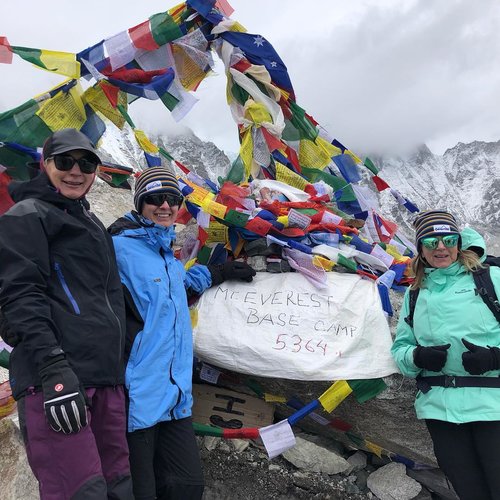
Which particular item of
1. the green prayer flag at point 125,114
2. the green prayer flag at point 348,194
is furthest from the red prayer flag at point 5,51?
the green prayer flag at point 348,194

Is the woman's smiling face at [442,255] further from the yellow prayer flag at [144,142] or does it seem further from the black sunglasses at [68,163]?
the yellow prayer flag at [144,142]

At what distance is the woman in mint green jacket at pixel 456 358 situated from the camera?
9.47ft

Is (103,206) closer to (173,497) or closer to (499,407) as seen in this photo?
(173,497)

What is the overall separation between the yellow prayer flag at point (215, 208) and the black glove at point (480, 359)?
7.93 feet

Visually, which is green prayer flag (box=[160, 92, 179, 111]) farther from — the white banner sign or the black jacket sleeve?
the black jacket sleeve

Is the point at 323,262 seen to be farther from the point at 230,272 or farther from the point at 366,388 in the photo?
the point at 366,388

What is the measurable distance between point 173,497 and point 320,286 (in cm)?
213

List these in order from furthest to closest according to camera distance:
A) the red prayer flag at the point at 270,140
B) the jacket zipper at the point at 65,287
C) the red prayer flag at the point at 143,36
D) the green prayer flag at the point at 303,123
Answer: the green prayer flag at the point at 303,123, the red prayer flag at the point at 270,140, the red prayer flag at the point at 143,36, the jacket zipper at the point at 65,287

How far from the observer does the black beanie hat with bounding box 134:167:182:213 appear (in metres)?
3.35

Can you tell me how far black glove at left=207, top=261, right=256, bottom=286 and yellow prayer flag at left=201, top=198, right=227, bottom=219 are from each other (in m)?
0.48

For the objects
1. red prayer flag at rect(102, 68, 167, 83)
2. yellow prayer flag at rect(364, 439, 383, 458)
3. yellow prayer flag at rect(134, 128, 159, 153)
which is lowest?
yellow prayer flag at rect(364, 439, 383, 458)

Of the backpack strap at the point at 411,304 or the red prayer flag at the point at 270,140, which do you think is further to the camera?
the red prayer flag at the point at 270,140

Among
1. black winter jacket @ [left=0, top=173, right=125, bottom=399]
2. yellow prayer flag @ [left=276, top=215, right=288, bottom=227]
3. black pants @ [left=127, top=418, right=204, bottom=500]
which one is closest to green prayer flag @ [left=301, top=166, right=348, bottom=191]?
yellow prayer flag @ [left=276, top=215, right=288, bottom=227]

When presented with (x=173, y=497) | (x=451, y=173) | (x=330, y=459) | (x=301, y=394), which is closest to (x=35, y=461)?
(x=173, y=497)
